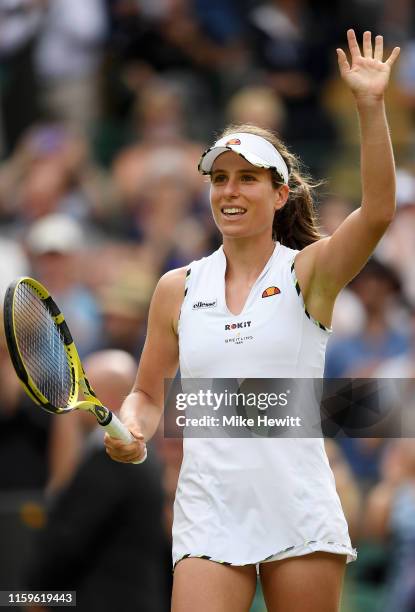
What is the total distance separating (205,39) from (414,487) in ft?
19.3

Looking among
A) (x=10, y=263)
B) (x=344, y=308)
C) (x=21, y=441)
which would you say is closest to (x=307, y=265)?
(x=21, y=441)

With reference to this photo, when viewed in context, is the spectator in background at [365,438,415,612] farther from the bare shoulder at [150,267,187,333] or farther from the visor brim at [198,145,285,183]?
the visor brim at [198,145,285,183]

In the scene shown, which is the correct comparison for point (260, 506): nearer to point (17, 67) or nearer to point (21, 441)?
point (21, 441)

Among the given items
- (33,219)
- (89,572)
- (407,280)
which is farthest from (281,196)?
(33,219)

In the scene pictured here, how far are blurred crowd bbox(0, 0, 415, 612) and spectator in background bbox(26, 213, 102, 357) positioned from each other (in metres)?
0.01

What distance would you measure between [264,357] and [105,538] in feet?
5.32

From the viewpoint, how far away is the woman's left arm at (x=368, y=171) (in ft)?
15.1

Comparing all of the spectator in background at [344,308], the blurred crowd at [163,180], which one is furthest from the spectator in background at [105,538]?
the spectator in background at [344,308]

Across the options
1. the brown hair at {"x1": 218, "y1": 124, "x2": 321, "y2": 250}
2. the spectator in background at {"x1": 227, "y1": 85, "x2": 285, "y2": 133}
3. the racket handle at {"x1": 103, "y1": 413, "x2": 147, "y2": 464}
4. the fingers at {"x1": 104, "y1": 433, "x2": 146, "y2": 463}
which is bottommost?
the fingers at {"x1": 104, "y1": 433, "x2": 146, "y2": 463}

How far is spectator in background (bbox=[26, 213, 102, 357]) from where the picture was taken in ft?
29.0

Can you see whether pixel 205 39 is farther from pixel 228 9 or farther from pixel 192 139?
pixel 192 139

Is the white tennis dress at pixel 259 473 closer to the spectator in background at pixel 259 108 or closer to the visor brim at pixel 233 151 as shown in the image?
the visor brim at pixel 233 151

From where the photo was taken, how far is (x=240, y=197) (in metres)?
4.94

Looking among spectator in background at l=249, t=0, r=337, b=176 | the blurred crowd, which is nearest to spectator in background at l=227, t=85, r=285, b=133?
the blurred crowd
